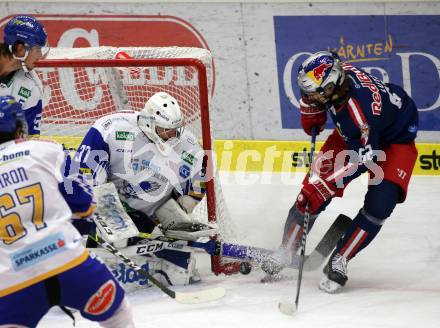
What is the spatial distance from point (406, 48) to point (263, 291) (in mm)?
2374

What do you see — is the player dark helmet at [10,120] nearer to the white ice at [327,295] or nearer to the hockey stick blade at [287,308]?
the white ice at [327,295]

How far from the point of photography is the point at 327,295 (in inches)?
184

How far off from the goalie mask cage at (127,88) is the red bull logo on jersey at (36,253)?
6.55ft

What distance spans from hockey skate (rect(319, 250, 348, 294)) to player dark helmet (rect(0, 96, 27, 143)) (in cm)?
204

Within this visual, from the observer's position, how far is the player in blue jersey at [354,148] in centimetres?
458

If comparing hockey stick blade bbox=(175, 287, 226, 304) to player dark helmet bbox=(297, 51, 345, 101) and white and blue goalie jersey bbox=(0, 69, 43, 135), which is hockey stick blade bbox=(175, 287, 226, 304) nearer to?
player dark helmet bbox=(297, 51, 345, 101)

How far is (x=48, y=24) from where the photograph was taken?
23.0 ft

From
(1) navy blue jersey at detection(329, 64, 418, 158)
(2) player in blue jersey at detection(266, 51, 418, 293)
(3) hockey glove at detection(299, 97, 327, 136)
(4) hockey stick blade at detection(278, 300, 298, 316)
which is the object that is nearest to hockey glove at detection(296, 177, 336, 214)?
(2) player in blue jersey at detection(266, 51, 418, 293)

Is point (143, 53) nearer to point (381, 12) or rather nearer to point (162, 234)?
point (162, 234)

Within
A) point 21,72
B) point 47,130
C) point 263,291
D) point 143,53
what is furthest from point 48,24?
point 263,291

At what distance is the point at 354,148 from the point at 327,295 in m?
0.72

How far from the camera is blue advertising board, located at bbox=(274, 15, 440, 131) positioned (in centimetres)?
635

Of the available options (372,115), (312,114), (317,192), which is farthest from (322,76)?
(317,192)

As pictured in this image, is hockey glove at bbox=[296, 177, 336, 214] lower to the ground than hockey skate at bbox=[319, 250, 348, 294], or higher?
higher
